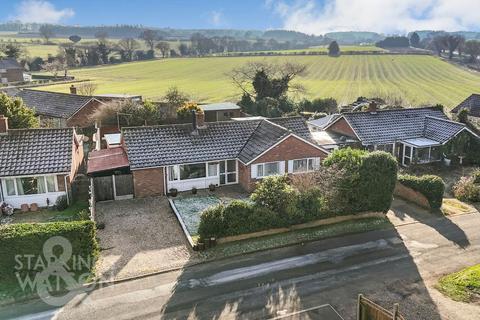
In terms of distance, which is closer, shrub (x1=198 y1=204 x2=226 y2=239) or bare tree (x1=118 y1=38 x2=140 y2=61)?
shrub (x1=198 y1=204 x2=226 y2=239)

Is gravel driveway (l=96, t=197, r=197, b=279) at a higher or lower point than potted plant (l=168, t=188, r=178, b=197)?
lower

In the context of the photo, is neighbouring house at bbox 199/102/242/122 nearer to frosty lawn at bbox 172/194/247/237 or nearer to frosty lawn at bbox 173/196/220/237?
frosty lawn at bbox 172/194/247/237

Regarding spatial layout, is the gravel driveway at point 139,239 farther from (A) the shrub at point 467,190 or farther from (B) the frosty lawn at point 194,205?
(A) the shrub at point 467,190

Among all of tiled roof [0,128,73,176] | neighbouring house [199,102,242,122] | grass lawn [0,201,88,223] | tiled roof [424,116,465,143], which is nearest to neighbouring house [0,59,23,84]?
neighbouring house [199,102,242,122]

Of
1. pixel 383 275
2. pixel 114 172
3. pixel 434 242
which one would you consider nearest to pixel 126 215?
pixel 114 172

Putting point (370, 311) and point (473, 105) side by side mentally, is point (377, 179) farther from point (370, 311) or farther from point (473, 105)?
point (473, 105)

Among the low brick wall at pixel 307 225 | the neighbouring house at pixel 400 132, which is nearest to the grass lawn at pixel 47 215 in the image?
the low brick wall at pixel 307 225

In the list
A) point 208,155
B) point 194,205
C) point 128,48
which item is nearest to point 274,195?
point 194,205

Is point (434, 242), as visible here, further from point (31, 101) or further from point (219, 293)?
point (31, 101)
